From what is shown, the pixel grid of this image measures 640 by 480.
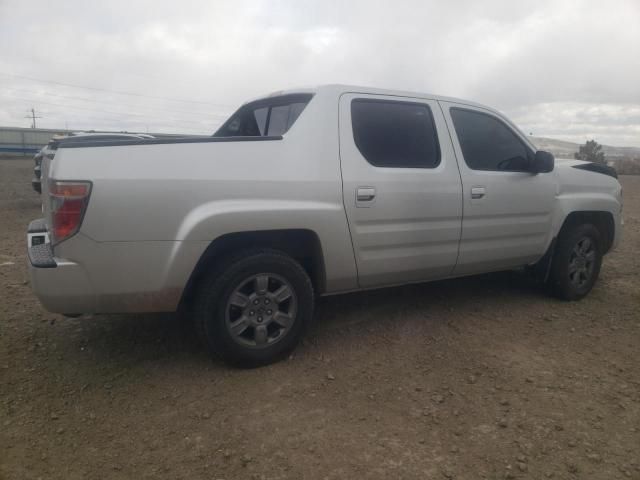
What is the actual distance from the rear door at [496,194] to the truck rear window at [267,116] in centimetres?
124

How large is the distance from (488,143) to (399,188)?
117cm

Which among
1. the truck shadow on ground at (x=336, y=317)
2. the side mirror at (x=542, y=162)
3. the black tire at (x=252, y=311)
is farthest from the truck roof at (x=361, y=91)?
the truck shadow on ground at (x=336, y=317)

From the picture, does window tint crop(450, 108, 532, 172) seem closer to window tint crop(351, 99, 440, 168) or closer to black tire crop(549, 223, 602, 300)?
window tint crop(351, 99, 440, 168)

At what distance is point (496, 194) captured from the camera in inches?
163

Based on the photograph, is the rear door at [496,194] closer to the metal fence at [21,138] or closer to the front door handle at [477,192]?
the front door handle at [477,192]

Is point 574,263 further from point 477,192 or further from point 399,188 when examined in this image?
point 399,188

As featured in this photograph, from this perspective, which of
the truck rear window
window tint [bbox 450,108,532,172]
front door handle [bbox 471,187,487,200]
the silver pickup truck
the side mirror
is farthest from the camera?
the side mirror

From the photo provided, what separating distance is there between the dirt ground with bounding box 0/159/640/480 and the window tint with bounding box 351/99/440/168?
135 centimetres

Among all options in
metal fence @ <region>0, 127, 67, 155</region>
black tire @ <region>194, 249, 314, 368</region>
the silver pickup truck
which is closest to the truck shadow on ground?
black tire @ <region>194, 249, 314, 368</region>

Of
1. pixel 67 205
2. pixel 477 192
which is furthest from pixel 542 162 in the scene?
pixel 67 205

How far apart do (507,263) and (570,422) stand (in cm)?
190

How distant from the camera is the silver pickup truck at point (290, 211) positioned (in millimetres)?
2781

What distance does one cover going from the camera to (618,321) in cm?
436

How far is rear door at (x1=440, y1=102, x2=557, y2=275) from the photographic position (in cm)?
403
